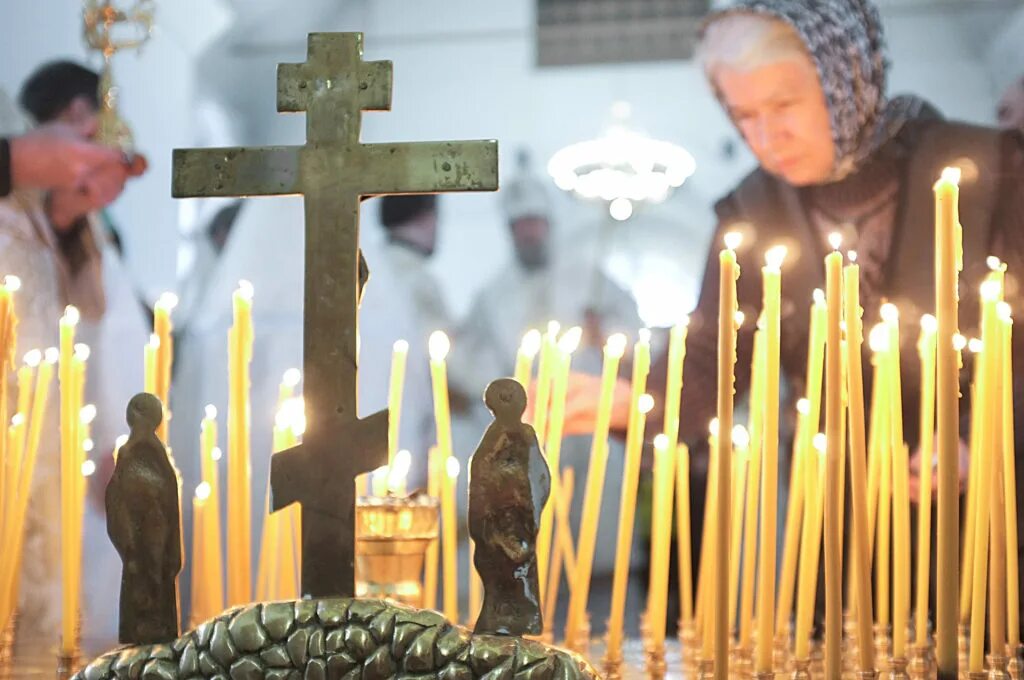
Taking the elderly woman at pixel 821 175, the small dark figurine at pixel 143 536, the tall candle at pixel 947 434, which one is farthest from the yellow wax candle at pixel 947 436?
the elderly woman at pixel 821 175

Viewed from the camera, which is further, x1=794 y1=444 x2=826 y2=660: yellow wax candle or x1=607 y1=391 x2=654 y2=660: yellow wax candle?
x1=607 y1=391 x2=654 y2=660: yellow wax candle

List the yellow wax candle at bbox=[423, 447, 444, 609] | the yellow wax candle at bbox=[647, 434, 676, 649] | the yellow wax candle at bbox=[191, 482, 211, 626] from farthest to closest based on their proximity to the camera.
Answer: the yellow wax candle at bbox=[423, 447, 444, 609] < the yellow wax candle at bbox=[191, 482, 211, 626] < the yellow wax candle at bbox=[647, 434, 676, 649]

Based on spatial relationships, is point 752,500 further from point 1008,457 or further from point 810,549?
point 1008,457

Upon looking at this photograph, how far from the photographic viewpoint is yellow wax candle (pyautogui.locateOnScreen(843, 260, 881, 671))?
1307 mm

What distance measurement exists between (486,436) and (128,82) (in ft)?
7.30

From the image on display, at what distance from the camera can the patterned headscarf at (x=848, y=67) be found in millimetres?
2902

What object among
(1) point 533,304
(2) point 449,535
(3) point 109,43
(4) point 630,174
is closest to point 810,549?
(2) point 449,535

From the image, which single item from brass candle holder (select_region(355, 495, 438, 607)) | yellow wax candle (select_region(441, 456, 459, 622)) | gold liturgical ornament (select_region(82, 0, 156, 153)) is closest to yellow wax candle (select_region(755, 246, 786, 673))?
brass candle holder (select_region(355, 495, 438, 607))

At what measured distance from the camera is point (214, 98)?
320cm

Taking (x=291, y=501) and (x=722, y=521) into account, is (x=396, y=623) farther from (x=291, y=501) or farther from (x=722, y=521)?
(x=722, y=521)

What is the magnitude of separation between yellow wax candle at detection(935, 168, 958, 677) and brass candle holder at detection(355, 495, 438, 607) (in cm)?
70

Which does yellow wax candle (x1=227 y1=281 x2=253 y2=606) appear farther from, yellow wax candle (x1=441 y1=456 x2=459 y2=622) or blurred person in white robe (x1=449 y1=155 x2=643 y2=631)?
blurred person in white robe (x1=449 y1=155 x2=643 y2=631)

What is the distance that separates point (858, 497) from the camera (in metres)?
1.34

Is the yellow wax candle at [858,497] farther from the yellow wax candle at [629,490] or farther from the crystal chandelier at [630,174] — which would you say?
the crystal chandelier at [630,174]
